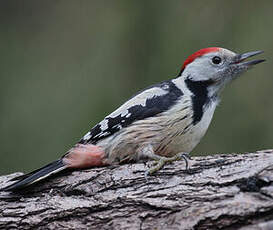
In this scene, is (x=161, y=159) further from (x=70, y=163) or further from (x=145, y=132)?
(x=70, y=163)

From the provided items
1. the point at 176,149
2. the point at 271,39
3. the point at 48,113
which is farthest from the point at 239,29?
the point at 176,149

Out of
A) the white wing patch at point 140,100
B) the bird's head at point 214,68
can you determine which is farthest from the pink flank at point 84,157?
the bird's head at point 214,68

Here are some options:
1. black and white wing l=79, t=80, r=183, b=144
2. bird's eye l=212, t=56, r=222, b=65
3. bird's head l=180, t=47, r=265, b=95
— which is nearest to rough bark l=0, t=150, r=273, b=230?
black and white wing l=79, t=80, r=183, b=144

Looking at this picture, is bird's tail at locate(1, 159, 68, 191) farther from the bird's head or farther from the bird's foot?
the bird's head

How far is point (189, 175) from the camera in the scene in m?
3.14

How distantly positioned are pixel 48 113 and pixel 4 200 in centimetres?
262

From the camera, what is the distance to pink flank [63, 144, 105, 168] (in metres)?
3.64

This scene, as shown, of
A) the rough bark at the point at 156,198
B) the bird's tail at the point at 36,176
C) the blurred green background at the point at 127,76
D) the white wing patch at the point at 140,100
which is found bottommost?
the rough bark at the point at 156,198

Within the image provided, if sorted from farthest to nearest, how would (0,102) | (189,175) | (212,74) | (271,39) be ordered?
(0,102) < (271,39) < (212,74) < (189,175)

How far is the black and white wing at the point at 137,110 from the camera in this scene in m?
3.73

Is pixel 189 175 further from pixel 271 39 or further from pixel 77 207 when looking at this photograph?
pixel 271 39

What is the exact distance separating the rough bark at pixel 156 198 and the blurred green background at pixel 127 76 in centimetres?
240

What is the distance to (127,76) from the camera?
6.13 m

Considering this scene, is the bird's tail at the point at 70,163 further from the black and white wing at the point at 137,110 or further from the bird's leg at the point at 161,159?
the bird's leg at the point at 161,159
